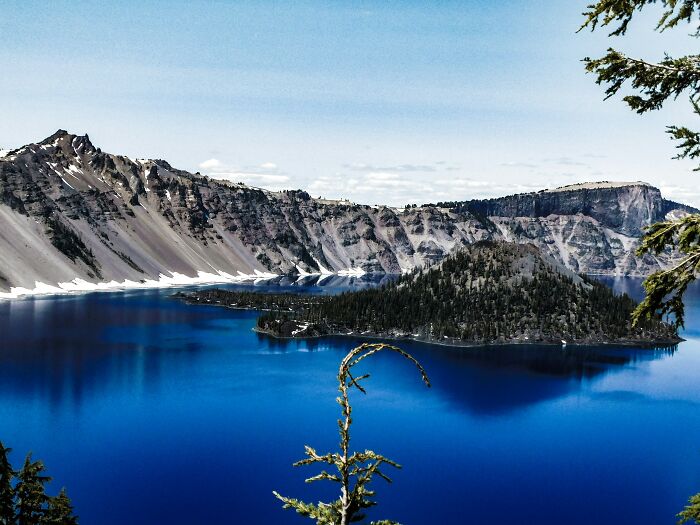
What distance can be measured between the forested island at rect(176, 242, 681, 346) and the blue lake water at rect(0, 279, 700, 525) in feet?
28.1

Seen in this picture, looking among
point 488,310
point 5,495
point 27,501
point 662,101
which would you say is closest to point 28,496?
point 27,501

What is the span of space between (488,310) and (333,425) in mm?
84470

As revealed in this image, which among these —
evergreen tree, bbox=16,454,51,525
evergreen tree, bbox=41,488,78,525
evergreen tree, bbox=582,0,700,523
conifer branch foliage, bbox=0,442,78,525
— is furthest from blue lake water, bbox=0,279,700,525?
evergreen tree, bbox=582,0,700,523

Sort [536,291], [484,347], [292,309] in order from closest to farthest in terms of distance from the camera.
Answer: [484,347]
[536,291]
[292,309]

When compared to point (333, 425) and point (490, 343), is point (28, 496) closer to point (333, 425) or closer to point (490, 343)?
point (333, 425)

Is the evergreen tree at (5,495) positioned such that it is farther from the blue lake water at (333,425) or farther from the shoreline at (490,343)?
the shoreline at (490,343)

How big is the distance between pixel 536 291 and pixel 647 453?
90.5 m

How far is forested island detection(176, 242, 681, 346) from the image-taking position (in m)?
152

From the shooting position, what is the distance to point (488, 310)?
158125 mm

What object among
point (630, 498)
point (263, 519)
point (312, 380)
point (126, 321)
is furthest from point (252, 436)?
point (126, 321)

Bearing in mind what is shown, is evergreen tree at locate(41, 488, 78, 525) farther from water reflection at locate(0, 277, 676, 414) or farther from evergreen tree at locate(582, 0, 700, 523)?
water reflection at locate(0, 277, 676, 414)

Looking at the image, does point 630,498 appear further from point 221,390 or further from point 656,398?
point 221,390

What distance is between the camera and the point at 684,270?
36.6 ft

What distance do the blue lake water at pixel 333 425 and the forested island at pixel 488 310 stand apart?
8567 millimetres
